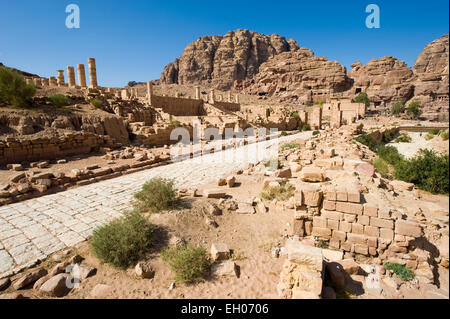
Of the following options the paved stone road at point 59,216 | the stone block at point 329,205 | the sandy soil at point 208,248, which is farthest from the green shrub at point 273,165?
the stone block at point 329,205

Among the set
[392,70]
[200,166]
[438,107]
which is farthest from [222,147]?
[392,70]

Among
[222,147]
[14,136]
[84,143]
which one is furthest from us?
[222,147]

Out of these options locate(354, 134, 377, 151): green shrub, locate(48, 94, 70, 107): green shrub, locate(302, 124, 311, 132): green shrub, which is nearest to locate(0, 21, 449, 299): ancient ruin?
locate(48, 94, 70, 107): green shrub

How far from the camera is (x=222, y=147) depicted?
14.1 meters

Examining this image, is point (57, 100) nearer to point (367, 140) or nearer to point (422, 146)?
point (367, 140)

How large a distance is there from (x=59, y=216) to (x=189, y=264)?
147 inches

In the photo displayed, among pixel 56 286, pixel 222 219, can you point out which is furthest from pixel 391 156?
pixel 56 286

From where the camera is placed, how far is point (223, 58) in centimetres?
9019

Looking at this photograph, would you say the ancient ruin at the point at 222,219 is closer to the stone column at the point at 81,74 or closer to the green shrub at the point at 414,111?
the stone column at the point at 81,74

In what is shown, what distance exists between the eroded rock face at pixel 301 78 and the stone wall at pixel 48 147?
197ft
